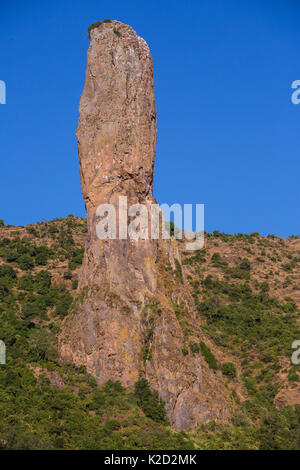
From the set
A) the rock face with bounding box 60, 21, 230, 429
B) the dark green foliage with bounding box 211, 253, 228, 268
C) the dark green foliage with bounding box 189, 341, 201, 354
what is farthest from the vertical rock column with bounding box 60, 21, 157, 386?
the dark green foliage with bounding box 211, 253, 228, 268

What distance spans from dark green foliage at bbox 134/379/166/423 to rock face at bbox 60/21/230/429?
0.41 meters

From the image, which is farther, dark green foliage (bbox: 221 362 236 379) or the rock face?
dark green foliage (bbox: 221 362 236 379)

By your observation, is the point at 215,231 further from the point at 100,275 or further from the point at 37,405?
the point at 37,405

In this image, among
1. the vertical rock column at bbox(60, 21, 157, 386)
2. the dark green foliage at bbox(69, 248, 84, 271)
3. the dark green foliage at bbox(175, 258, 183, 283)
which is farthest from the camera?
the dark green foliage at bbox(69, 248, 84, 271)

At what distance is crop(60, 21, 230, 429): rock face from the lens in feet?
179

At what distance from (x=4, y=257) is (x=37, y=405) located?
25006 mm

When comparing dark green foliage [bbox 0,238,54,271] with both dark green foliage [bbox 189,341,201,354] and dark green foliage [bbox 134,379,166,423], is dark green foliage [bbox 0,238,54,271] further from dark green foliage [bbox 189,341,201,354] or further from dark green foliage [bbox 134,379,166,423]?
dark green foliage [bbox 134,379,166,423]

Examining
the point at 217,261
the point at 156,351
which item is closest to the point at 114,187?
the point at 156,351

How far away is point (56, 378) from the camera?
54.7m

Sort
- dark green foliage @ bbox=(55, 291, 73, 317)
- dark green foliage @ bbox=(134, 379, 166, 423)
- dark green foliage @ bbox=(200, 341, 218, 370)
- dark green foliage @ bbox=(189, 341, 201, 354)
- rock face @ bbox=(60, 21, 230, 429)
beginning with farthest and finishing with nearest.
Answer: dark green foliage @ bbox=(55, 291, 73, 317)
dark green foliage @ bbox=(200, 341, 218, 370)
dark green foliage @ bbox=(189, 341, 201, 354)
rock face @ bbox=(60, 21, 230, 429)
dark green foliage @ bbox=(134, 379, 166, 423)

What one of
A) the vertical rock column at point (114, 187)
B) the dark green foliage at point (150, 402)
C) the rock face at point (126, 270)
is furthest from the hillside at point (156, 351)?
the vertical rock column at point (114, 187)
